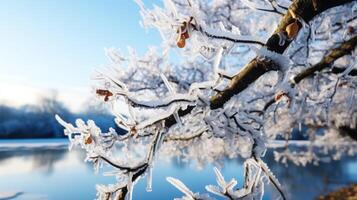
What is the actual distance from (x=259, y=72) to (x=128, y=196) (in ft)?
3.18

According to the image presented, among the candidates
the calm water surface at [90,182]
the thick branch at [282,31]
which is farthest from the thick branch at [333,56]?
the calm water surface at [90,182]

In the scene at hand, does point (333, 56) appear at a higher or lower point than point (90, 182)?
higher

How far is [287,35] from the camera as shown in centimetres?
156

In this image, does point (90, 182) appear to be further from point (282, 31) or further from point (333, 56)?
point (282, 31)

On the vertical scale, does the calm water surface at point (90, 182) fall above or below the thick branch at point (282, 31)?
below

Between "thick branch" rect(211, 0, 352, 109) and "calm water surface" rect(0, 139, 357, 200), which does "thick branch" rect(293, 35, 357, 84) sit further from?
"calm water surface" rect(0, 139, 357, 200)

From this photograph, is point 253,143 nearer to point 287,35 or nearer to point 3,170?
point 287,35

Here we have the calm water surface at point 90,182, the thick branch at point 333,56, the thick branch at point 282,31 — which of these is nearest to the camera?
the thick branch at point 282,31

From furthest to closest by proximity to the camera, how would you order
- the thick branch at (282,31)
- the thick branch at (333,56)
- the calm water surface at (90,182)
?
the calm water surface at (90,182) → the thick branch at (333,56) → the thick branch at (282,31)

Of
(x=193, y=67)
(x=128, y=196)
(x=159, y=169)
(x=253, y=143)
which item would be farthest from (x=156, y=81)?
(x=159, y=169)

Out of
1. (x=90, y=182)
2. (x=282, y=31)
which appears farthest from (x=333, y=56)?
(x=90, y=182)

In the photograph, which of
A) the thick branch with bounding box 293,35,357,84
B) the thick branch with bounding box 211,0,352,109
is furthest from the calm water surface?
the thick branch with bounding box 211,0,352,109

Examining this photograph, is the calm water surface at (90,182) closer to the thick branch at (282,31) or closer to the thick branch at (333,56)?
the thick branch at (333,56)

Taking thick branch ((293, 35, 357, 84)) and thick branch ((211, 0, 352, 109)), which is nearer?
thick branch ((211, 0, 352, 109))
